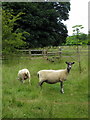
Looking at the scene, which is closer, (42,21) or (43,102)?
(43,102)

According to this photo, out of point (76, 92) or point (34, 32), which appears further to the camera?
point (34, 32)

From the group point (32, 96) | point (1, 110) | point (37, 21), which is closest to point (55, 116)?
point (1, 110)

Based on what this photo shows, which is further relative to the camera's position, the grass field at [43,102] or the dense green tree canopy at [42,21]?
the dense green tree canopy at [42,21]

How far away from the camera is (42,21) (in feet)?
56.9

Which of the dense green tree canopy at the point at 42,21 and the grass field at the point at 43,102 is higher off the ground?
the dense green tree canopy at the point at 42,21

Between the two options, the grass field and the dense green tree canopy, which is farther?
the dense green tree canopy

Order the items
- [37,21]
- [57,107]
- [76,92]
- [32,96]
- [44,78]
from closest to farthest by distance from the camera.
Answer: [57,107] → [32,96] → [76,92] → [44,78] → [37,21]

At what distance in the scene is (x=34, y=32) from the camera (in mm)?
17562

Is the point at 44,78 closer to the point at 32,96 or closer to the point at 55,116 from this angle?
the point at 32,96

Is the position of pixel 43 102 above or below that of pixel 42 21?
below

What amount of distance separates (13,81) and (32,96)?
202cm

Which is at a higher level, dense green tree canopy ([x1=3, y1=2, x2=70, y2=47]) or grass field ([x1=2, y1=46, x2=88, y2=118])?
dense green tree canopy ([x1=3, y1=2, x2=70, y2=47])

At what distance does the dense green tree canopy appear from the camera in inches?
652

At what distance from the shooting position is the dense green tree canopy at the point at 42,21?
16.6m
